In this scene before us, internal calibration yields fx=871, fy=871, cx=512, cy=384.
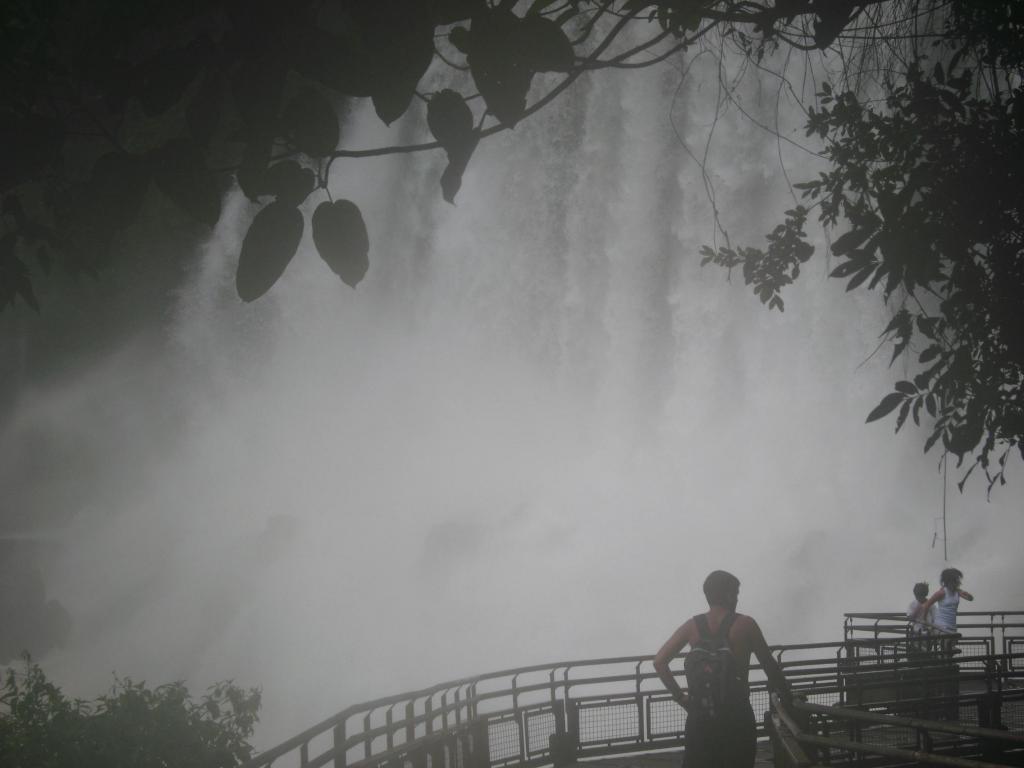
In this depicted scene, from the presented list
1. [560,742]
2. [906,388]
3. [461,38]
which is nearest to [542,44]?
[461,38]

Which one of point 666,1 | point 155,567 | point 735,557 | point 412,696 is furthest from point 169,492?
point 666,1

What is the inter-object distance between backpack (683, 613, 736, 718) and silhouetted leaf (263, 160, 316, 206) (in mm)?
3869

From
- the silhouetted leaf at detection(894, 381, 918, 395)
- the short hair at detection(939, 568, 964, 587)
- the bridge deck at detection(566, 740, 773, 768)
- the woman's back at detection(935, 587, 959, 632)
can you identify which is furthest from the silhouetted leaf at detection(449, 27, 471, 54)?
the woman's back at detection(935, 587, 959, 632)

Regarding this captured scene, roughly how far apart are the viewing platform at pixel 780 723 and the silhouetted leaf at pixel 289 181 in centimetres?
299

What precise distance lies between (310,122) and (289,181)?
117 millimetres

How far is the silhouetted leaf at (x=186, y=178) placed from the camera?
5.03 feet

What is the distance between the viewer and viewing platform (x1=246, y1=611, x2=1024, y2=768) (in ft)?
14.6

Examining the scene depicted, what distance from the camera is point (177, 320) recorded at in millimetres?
63875

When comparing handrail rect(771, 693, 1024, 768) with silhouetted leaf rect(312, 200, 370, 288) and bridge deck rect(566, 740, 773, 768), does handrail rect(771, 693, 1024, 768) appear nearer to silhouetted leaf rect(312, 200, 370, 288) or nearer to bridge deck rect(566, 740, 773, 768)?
silhouetted leaf rect(312, 200, 370, 288)

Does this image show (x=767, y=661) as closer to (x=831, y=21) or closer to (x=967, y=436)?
(x=967, y=436)

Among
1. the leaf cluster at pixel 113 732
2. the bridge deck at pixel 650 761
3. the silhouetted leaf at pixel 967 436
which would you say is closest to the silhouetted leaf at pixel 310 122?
the silhouetted leaf at pixel 967 436

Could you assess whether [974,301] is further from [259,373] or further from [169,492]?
[169,492]

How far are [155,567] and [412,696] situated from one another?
86529 millimetres

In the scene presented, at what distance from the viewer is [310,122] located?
1.43m
